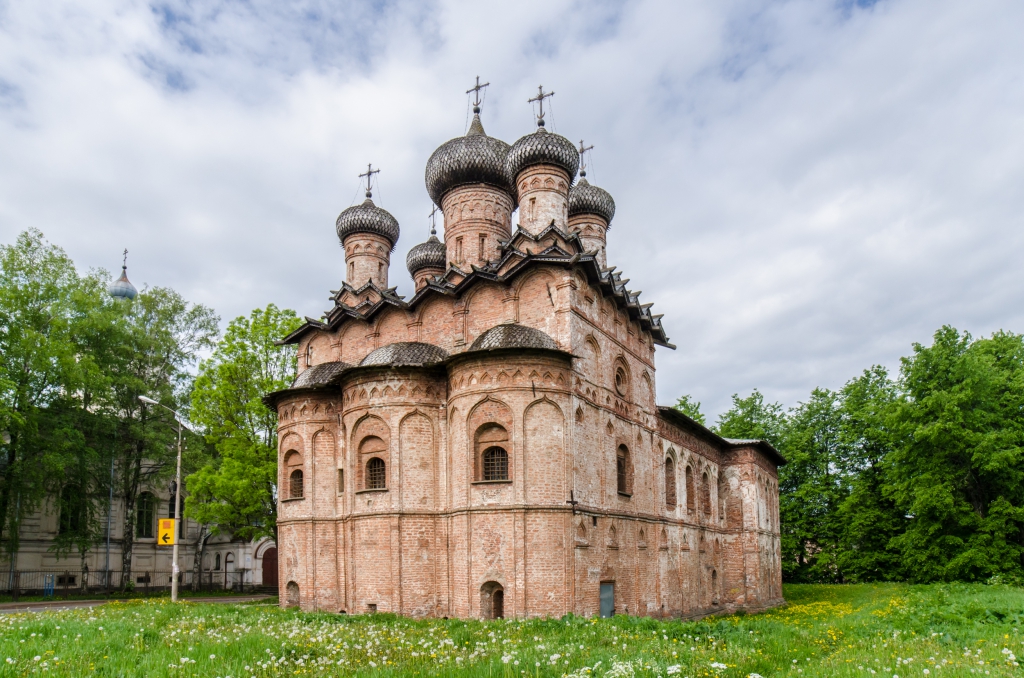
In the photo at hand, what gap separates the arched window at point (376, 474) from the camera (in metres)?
19.0

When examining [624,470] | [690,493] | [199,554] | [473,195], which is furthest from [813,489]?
[199,554]

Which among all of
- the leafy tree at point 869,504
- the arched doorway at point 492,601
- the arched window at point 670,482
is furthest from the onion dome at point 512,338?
the leafy tree at point 869,504

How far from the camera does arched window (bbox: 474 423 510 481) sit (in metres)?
17.7

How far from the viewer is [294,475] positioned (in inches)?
851

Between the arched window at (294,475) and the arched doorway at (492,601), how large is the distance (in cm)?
683

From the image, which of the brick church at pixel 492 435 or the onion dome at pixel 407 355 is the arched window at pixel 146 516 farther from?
the onion dome at pixel 407 355

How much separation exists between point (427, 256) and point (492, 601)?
14580mm

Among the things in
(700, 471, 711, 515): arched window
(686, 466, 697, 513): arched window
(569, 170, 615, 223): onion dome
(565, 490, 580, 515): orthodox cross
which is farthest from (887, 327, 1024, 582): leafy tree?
(565, 490, 580, 515): orthodox cross

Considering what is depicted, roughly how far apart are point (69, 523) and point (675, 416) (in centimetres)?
2381

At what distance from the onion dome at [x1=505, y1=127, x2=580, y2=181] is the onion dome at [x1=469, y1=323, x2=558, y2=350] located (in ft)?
20.7

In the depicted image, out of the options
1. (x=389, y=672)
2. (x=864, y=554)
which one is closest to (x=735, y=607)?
(x=864, y=554)

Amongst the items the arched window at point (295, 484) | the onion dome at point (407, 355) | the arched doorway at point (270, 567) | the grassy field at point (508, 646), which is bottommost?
the arched doorway at point (270, 567)

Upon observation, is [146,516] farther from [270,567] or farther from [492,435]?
[492,435]

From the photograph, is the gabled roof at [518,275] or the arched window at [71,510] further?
the arched window at [71,510]
